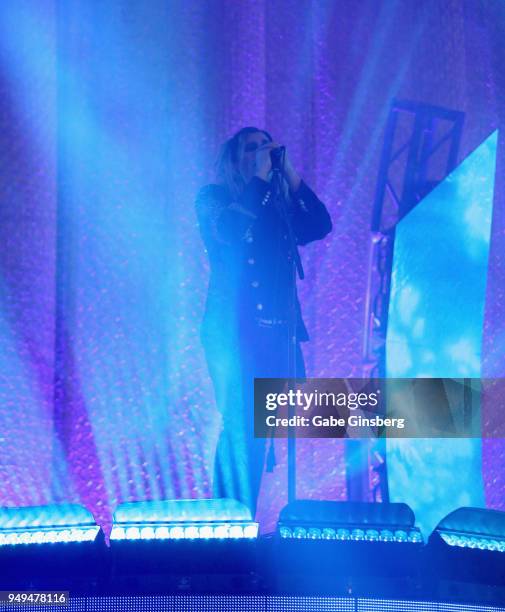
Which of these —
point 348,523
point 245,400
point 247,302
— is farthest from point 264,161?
point 348,523

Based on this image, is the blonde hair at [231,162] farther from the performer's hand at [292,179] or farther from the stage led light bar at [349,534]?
the stage led light bar at [349,534]

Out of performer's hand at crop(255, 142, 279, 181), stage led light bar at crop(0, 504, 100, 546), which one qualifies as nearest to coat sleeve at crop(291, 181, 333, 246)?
performer's hand at crop(255, 142, 279, 181)

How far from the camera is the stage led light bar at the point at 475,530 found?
186cm

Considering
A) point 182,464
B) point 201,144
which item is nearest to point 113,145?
point 201,144

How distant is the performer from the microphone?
2.3 inches

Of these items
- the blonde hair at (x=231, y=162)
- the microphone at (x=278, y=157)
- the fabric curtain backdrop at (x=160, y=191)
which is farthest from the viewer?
the fabric curtain backdrop at (x=160, y=191)

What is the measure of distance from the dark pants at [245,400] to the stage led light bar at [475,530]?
101 centimetres

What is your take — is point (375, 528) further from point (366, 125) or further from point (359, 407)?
point (366, 125)

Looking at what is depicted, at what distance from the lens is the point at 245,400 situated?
9.25ft

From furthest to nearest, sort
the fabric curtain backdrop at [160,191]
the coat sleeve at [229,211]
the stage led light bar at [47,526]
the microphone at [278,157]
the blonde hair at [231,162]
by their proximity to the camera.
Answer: the fabric curtain backdrop at [160,191] → the blonde hair at [231,162] → the coat sleeve at [229,211] → the microphone at [278,157] → the stage led light bar at [47,526]

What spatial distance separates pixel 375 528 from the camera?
191 centimetres

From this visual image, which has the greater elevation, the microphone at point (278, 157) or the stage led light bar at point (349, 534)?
the microphone at point (278, 157)

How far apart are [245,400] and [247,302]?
380 mm

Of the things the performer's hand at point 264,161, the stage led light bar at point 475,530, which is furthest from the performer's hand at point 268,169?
the stage led light bar at point 475,530
